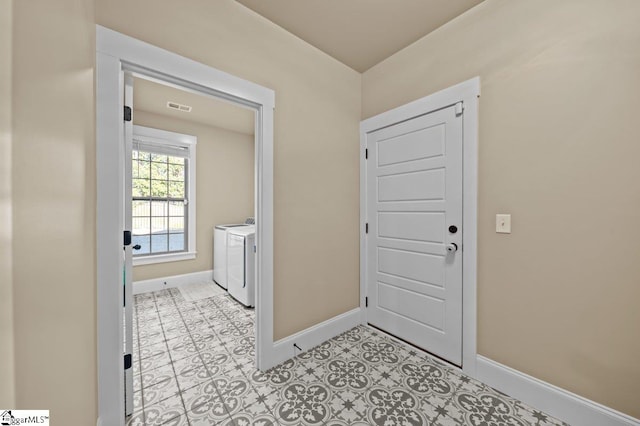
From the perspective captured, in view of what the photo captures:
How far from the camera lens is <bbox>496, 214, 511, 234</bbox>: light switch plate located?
1643 millimetres

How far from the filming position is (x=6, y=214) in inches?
18.3

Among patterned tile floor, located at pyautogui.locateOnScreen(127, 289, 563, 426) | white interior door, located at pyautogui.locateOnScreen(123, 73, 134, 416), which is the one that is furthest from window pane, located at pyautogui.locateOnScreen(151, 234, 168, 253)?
white interior door, located at pyautogui.locateOnScreen(123, 73, 134, 416)

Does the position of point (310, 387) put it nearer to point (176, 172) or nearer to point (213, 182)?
point (213, 182)

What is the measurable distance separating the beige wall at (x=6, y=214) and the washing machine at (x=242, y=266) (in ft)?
8.04

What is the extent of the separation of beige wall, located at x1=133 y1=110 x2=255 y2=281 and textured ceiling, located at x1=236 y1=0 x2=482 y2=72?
8.83 ft

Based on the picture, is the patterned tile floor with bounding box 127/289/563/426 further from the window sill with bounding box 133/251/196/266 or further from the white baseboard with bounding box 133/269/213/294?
the window sill with bounding box 133/251/196/266

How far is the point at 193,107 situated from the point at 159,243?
2.13 metres

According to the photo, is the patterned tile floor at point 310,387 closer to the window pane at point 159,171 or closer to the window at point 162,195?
the window at point 162,195

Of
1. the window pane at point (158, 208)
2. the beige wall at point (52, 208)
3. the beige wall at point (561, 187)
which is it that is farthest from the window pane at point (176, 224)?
the beige wall at point (561, 187)

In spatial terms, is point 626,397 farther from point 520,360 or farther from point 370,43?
point 370,43

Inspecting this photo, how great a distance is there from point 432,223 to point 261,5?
2119 millimetres

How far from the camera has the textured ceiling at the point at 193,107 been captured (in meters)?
2.94

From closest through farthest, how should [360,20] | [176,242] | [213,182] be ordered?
1. [360,20]
2. [176,242]
3. [213,182]

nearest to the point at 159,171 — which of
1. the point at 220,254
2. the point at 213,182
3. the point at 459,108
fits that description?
the point at 213,182
